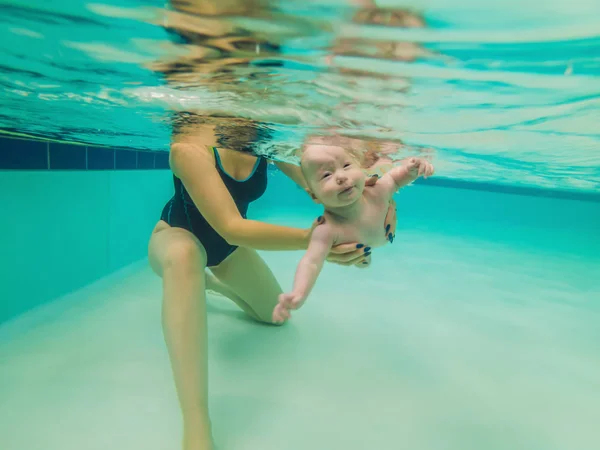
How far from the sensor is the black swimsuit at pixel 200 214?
13.5 feet

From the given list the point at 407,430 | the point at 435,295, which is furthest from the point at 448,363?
the point at 435,295

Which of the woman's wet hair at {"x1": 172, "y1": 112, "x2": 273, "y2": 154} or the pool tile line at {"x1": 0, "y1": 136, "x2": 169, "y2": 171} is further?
the pool tile line at {"x1": 0, "y1": 136, "x2": 169, "y2": 171}

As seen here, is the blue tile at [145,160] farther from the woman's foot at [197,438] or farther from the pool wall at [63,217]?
the woman's foot at [197,438]

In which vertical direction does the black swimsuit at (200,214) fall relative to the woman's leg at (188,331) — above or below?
above

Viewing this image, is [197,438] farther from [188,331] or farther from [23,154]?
[23,154]

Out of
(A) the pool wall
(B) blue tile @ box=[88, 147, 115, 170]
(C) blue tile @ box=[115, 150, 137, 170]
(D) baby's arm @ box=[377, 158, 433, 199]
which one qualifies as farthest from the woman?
(C) blue tile @ box=[115, 150, 137, 170]

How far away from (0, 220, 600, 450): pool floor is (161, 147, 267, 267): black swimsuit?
128 cm

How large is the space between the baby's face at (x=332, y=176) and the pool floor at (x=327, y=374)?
201 cm

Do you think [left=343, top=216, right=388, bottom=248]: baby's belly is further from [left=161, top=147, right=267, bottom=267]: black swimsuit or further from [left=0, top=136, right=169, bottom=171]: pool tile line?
[left=0, top=136, right=169, bottom=171]: pool tile line

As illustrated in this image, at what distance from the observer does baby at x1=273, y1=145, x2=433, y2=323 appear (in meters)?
3.06

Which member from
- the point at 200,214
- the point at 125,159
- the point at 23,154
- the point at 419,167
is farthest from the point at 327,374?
the point at 125,159

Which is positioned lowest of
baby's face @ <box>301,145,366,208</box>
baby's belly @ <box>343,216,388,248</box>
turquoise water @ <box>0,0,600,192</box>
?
baby's belly @ <box>343,216,388,248</box>

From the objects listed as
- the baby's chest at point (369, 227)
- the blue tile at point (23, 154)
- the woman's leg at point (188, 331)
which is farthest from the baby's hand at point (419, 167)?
the blue tile at point (23, 154)

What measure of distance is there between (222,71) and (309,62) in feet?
2.24
